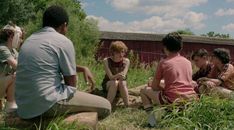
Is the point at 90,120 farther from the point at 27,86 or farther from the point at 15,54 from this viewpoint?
the point at 15,54

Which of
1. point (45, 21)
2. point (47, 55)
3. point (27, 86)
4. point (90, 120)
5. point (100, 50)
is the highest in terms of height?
point (45, 21)

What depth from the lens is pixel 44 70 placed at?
4602 mm

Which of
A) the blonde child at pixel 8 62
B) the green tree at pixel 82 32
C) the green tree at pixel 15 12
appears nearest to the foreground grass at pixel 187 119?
the blonde child at pixel 8 62

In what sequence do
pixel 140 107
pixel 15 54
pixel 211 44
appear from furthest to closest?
pixel 211 44 < pixel 140 107 < pixel 15 54

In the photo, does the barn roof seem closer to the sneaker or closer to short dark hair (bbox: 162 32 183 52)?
short dark hair (bbox: 162 32 183 52)

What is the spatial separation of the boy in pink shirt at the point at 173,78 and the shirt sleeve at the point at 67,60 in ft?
5.62

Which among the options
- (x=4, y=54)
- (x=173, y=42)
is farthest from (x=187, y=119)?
(x=4, y=54)

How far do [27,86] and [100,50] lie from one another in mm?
22510

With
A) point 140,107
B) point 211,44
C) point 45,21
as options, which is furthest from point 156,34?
point 45,21

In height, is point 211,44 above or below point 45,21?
below

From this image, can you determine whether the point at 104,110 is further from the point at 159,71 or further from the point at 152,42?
the point at 152,42

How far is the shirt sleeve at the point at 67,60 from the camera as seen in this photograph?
4.57 m

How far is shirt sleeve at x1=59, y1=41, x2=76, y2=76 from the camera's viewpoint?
457cm

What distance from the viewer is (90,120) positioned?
15.6ft
